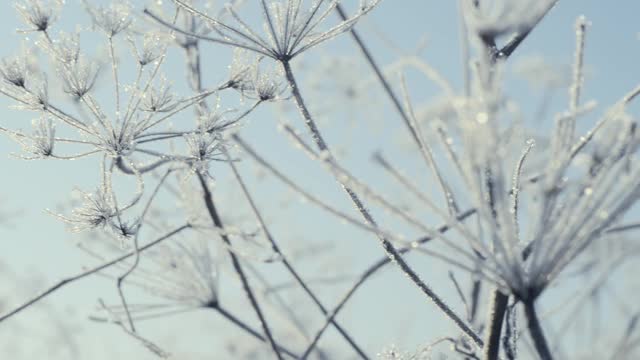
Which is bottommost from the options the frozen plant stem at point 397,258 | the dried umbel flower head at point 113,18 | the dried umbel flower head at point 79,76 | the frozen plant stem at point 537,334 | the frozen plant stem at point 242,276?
the frozen plant stem at point 537,334

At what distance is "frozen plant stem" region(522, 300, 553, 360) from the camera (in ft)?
3.28

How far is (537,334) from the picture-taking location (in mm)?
1019

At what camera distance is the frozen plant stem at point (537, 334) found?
1001 millimetres

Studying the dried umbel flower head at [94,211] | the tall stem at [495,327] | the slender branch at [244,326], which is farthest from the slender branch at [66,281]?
the tall stem at [495,327]

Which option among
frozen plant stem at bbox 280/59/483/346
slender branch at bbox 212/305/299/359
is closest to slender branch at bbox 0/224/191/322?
slender branch at bbox 212/305/299/359

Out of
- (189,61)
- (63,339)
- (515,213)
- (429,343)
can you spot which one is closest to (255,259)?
(429,343)

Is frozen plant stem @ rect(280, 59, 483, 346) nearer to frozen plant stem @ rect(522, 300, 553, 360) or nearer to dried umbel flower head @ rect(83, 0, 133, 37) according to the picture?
frozen plant stem @ rect(522, 300, 553, 360)

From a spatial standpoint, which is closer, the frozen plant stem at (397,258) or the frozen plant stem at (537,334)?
the frozen plant stem at (537,334)

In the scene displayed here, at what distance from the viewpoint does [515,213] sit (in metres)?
1.30

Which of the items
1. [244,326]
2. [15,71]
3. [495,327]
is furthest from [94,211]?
[495,327]

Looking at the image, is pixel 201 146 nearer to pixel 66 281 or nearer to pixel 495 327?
pixel 66 281

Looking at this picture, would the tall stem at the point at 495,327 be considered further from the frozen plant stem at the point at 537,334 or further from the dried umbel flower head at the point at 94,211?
the dried umbel flower head at the point at 94,211

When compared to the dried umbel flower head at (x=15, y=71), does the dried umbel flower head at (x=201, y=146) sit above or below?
below

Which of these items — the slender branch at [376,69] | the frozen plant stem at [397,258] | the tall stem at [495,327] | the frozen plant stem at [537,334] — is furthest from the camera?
the slender branch at [376,69]
